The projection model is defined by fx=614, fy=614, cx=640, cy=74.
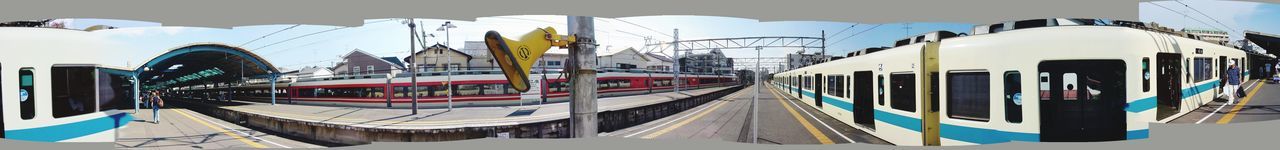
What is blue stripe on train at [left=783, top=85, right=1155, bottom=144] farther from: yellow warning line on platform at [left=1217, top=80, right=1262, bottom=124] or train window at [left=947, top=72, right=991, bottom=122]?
yellow warning line on platform at [left=1217, top=80, right=1262, bottom=124]

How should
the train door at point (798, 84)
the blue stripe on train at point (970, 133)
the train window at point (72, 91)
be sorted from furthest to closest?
1. the train door at point (798, 84)
2. the train window at point (72, 91)
3. the blue stripe on train at point (970, 133)

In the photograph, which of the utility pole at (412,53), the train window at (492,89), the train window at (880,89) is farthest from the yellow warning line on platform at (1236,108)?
the utility pole at (412,53)

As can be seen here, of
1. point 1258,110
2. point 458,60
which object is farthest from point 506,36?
point 1258,110

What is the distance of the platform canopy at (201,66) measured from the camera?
478 centimetres

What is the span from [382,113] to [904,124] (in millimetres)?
3942

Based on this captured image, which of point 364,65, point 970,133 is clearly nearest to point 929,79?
point 970,133

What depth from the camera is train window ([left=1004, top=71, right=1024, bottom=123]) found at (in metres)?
3.94

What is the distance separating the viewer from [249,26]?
486 centimetres

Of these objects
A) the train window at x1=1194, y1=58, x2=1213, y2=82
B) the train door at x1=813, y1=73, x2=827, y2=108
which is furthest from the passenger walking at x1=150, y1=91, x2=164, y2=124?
the train window at x1=1194, y1=58, x2=1213, y2=82

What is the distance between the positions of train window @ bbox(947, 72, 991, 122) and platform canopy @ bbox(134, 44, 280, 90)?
508 cm

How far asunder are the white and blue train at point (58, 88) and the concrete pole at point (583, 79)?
3448mm

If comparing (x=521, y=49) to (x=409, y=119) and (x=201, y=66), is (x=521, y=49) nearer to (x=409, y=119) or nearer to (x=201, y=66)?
(x=409, y=119)

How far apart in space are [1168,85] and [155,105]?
7.56m

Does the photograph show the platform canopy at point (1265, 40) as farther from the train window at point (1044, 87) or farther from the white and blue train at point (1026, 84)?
the train window at point (1044, 87)
